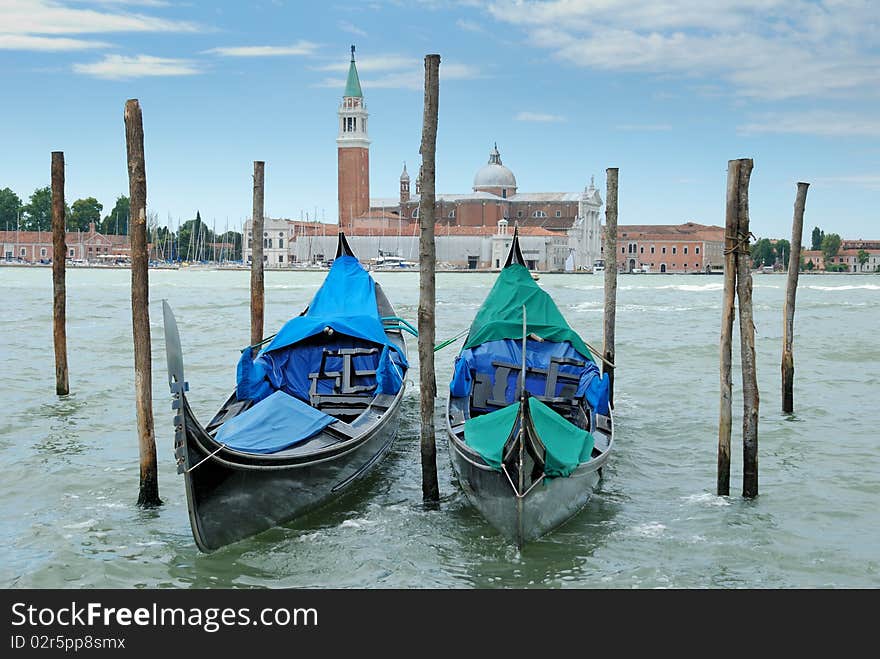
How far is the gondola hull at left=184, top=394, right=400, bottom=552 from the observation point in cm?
455

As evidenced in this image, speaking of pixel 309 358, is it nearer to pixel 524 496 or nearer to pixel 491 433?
pixel 491 433

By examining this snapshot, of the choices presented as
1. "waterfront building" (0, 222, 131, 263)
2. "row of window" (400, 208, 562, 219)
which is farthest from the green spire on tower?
"waterfront building" (0, 222, 131, 263)

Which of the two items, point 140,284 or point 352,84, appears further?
point 352,84

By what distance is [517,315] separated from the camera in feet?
24.0

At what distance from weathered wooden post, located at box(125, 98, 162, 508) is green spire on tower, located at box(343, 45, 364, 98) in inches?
2496

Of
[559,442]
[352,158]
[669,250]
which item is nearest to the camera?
[559,442]

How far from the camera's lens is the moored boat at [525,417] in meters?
4.79

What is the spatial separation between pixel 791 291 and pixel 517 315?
2.53 m

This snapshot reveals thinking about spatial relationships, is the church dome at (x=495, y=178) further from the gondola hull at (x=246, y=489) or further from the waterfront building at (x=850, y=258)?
the gondola hull at (x=246, y=489)

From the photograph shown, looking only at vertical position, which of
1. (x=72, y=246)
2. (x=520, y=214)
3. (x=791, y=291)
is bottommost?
(x=791, y=291)

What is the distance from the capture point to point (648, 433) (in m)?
8.23

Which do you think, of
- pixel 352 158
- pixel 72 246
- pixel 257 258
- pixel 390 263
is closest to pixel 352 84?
pixel 352 158
